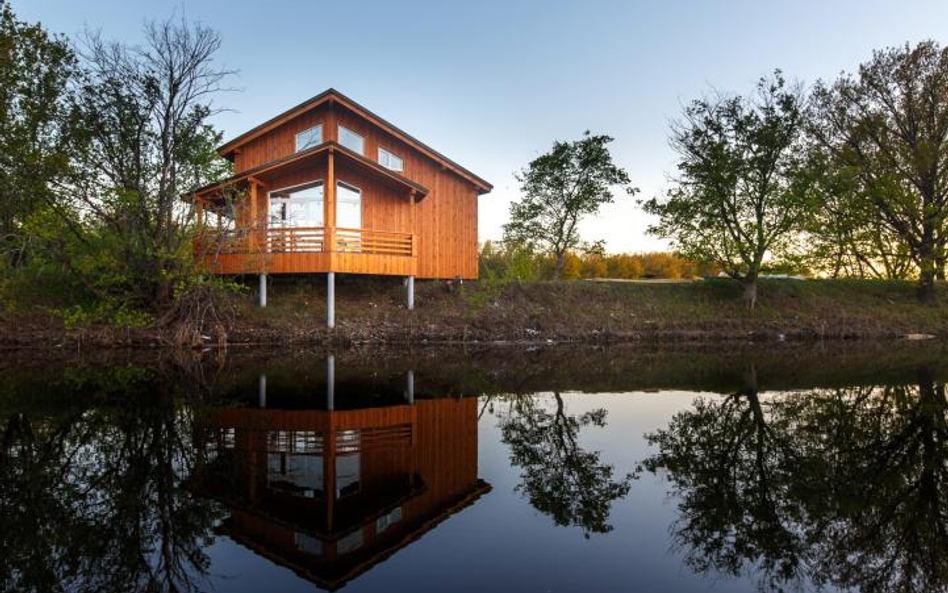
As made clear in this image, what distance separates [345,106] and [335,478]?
17.8m

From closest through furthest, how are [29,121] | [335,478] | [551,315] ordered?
[335,478], [29,121], [551,315]

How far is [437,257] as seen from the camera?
2152 centimetres

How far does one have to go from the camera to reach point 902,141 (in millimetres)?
23422

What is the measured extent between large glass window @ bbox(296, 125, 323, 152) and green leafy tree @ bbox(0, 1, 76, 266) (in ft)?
24.2

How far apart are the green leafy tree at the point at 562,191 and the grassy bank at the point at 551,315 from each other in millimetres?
5453

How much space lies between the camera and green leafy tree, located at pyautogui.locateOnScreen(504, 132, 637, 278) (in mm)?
27750

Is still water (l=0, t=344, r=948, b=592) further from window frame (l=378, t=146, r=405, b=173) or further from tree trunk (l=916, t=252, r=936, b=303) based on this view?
tree trunk (l=916, t=252, r=936, b=303)

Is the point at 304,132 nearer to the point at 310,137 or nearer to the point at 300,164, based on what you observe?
the point at 310,137

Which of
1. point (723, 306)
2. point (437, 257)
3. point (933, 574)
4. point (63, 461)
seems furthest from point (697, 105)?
point (63, 461)

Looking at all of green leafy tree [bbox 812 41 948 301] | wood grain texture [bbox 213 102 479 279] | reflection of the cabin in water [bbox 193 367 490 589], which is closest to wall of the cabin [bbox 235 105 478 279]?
wood grain texture [bbox 213 102 479 279]

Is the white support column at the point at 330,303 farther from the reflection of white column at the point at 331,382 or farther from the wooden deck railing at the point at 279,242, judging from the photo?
the reflection of white column at the point at 331,382

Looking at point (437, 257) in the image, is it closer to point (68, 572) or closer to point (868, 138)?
point (68, 572)

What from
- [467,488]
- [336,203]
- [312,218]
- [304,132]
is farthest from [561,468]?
[304,132]

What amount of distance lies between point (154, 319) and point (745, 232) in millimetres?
23256
